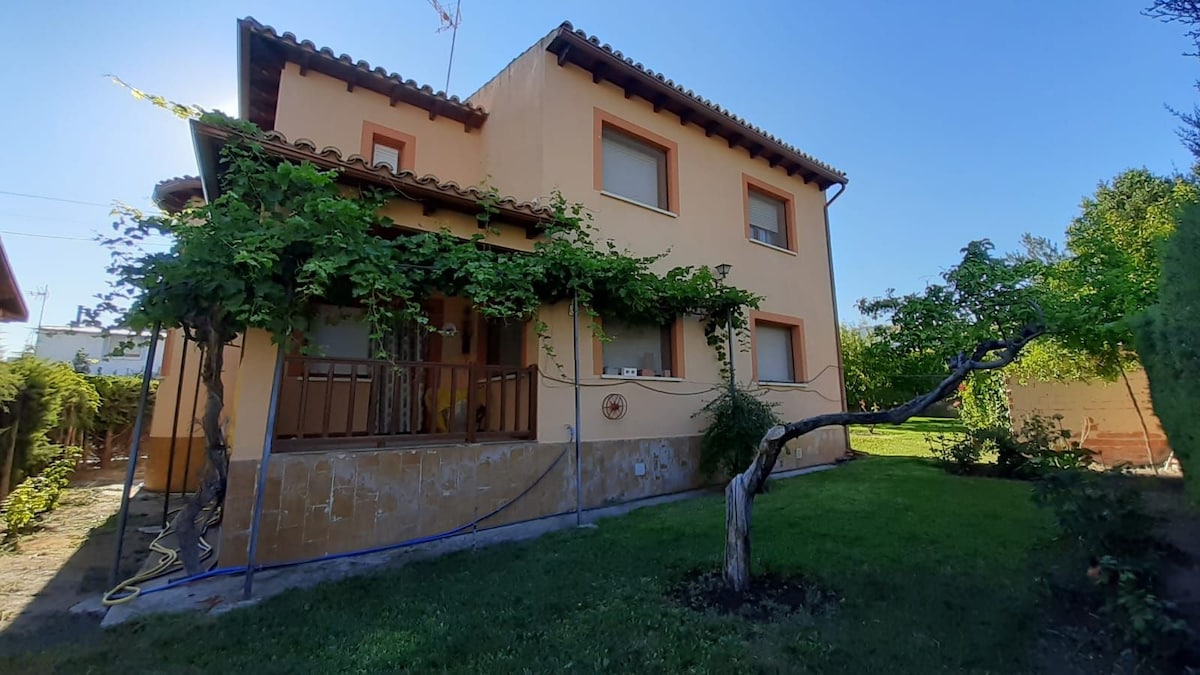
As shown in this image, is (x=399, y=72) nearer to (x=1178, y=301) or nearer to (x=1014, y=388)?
(x=1178, y=301)

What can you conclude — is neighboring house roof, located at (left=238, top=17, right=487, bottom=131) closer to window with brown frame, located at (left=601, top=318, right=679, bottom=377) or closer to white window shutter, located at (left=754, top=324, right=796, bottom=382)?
window with brown frame, located at (left=601, top=318, right=679, bottom=377)

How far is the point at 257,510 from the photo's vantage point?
480 centimetres

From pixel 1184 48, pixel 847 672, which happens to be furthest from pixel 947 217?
pixel 847 672

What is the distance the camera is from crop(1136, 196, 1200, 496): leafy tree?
3652mm

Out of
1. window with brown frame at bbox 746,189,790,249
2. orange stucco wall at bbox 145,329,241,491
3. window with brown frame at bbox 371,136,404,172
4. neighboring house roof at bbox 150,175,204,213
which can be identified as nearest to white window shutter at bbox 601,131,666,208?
window with brown frame at bbox 746,189,790,249

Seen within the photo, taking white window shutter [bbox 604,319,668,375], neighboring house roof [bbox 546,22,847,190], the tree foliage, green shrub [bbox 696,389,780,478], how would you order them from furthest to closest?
white window shutter [bbox 604,319,668,375]
neighboring house roof [bbox 546,22,847,190]
green shrub [bbox 696,389,780,478]
the tree foliage

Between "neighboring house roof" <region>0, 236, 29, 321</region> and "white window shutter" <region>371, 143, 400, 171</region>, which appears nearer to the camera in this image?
"white window shutter" <region>371, 143, 400, 171</region>

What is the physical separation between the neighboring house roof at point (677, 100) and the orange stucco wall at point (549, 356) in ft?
0.68

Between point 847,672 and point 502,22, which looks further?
point 502,22

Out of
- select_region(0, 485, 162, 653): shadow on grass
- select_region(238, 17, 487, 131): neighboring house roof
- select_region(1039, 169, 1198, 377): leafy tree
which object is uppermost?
select_region(238, 17, 487, 131): neighboring house roof

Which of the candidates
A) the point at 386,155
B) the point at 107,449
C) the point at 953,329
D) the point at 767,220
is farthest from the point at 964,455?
the point at 107,449

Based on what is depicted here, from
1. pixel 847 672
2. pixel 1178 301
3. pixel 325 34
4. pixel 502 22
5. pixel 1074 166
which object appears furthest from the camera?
pixel 1074 166

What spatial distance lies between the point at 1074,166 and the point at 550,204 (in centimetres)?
1189

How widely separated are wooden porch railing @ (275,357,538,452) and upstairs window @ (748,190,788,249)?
265 inches
